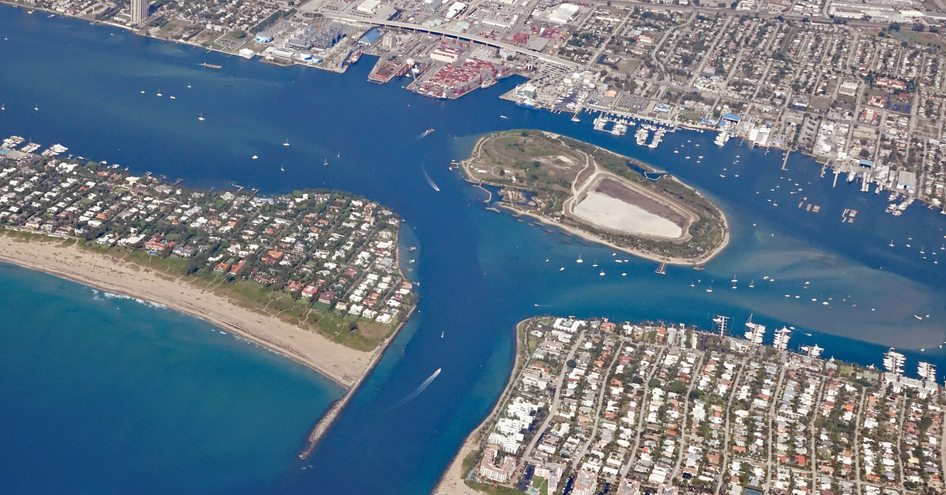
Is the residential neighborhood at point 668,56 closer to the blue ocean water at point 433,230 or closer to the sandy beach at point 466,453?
the blue ocean water at point 433,230

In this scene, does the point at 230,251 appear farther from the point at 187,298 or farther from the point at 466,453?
the point at 466,453

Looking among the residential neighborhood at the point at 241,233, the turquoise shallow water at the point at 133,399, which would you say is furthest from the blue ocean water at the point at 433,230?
the residential neighborhood at the point at 241,233

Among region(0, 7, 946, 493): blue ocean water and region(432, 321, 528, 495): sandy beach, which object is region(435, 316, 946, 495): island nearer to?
region(432, 321, 528, 495): sandy beach

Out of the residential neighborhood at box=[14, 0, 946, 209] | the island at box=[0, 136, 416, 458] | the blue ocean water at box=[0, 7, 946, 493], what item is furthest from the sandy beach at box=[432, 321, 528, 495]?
the residential neighborhood at box=[14, 0, 946, 209]

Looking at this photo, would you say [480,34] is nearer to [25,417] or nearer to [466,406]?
[466,406]

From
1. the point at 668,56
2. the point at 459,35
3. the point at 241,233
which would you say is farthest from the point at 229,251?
the point at 668,56

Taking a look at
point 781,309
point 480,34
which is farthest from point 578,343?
point 480,34
